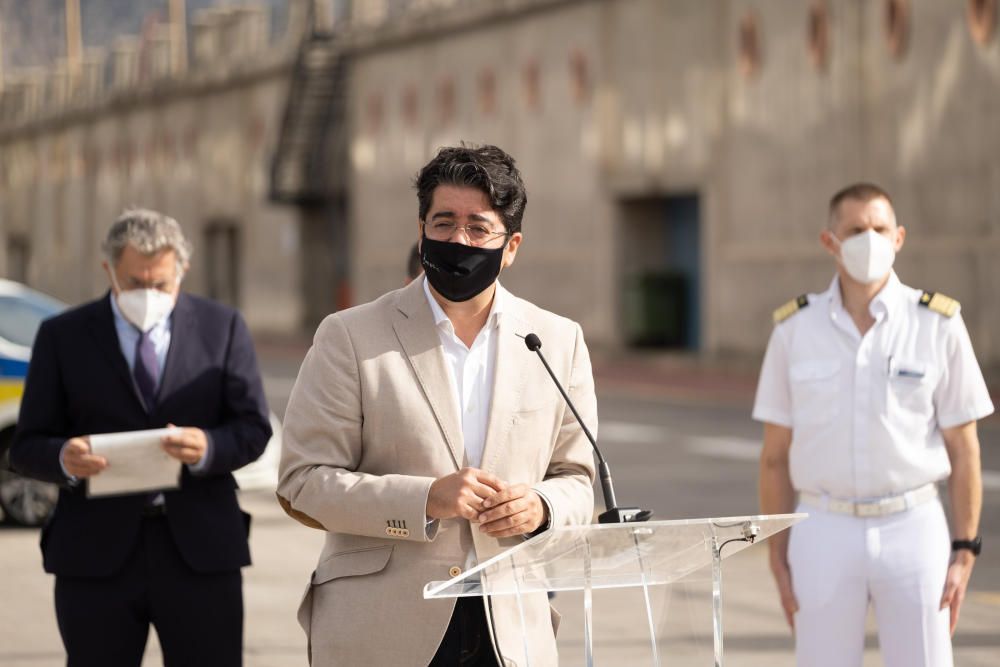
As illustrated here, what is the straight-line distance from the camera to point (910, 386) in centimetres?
516

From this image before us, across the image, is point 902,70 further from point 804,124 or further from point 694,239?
point 694,239

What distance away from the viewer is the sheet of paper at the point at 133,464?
508 centimetres

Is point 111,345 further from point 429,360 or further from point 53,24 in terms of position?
point 53,24

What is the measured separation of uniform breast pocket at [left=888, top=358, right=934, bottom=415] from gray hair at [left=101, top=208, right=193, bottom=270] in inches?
80.5

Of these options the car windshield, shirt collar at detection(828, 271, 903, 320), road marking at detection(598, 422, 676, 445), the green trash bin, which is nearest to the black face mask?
shirt collar at detection(828, 271, 903, 320)

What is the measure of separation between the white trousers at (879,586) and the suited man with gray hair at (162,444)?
1647 mm

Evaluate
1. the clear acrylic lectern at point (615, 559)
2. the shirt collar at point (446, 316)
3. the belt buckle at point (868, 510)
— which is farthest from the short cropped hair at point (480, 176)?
the belt buckle at point (868, 510)

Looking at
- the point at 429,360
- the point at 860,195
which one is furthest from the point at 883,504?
the point at 429,360

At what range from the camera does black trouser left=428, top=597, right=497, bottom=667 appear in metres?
3.84

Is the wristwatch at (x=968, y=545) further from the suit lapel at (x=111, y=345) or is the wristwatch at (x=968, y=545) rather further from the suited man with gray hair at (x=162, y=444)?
the suit lapel at (x=111, y=345)

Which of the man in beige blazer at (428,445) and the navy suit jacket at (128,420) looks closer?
the man in beige blazer at (428,445)

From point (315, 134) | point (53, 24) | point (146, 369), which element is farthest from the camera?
point (53, 24)

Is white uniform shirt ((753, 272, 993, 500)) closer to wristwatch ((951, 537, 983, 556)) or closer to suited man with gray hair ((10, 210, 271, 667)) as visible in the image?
wristwatch ((951, 537, 983, 556))

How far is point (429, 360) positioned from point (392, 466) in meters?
0.24
